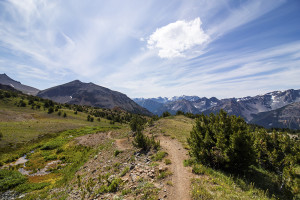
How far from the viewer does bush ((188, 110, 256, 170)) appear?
37.1 ft

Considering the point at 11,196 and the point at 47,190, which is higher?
the point at 47,190

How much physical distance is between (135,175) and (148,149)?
711 cm

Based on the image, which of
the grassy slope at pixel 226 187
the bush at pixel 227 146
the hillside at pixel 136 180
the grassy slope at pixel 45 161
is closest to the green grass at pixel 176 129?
the hillside at pixel 136 180

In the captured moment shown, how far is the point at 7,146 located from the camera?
33969 millimetres

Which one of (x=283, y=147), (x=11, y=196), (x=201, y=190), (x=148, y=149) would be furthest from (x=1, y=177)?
(x=283, y=147)

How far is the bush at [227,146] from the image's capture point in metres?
11.3

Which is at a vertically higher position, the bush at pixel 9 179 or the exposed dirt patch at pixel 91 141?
the exposed dirt patch at pixel 91 141

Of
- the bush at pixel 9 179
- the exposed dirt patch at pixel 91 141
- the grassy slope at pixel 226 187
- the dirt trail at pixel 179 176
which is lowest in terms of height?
the bush at pixel 9 179

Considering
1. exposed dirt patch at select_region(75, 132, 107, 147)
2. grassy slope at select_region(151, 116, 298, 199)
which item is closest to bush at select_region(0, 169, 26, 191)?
exposed dirt patch at select_region(75, 132, 107, 147)

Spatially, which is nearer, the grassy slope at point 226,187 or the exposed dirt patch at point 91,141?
the grassy slope at point 226,187

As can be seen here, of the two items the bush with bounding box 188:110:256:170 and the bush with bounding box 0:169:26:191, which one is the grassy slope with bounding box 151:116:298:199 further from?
the bush with bounding box 0:169:26:191

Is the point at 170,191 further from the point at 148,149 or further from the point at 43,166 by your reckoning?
the point at 43,166

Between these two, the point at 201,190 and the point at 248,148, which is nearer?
the point at 201,190

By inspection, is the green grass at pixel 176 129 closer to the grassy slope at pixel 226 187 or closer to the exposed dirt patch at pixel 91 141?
the grassy slope at pixel 226 187
